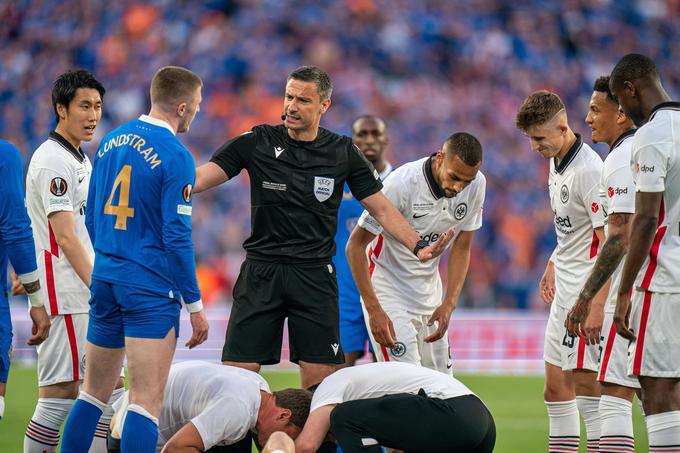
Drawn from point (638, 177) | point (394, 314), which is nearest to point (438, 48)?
point (394, 314)

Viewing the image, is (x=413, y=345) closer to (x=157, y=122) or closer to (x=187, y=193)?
(x=187, y=193)

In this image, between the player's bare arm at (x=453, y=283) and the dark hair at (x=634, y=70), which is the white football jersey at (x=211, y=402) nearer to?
the player's bare arm at (x=453, y=283)

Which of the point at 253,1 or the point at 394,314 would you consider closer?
the point at 394,314

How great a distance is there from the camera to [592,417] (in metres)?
6.38

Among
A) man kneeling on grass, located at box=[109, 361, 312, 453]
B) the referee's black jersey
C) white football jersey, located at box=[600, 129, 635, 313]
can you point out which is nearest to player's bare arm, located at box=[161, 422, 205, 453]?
man kneeling on grass, located at box=[109, 361, 312, 453]

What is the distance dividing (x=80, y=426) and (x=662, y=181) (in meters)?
3.35

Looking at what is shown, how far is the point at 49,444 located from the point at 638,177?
381 centimetres

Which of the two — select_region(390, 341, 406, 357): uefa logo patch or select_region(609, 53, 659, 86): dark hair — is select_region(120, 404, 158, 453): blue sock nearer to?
select_region(390, 341, 406, 357): uefa logo patch

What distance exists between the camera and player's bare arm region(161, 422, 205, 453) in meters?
4.82

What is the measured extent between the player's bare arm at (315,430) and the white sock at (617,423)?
1715 mm

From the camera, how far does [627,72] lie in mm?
5059

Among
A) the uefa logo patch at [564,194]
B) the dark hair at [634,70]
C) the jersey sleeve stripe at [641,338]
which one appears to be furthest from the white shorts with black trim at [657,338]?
the uefa logo patch at [564,194]

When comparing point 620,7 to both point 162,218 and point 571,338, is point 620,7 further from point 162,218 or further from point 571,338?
point 162,218

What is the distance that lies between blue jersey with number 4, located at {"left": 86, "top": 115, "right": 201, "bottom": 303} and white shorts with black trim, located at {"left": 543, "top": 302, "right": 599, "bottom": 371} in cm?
259
